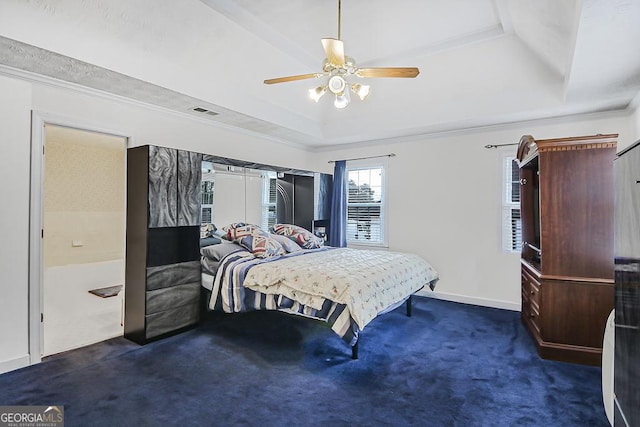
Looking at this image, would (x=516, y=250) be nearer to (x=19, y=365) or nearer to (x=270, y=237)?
(x=270, y=237)

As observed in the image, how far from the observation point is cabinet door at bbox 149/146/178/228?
10.7 feet

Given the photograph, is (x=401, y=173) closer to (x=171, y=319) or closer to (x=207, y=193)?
(x=207, y=193)

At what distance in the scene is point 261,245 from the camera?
3.90 meters

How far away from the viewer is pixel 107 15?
8.98 ft

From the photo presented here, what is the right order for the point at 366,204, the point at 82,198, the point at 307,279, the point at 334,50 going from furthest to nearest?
the point at 82,198, the point at 366,204, the point at 307,279, the point at 334,50

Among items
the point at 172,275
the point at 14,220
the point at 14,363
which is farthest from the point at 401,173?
the point at 14,363

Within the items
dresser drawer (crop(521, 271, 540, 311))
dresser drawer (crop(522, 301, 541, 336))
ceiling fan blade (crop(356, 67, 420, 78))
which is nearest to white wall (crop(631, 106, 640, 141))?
dresser drawer (crop(521, 271, 540, 311))

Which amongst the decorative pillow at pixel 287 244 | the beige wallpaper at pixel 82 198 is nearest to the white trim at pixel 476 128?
the decorative pillow at pixel 287 244

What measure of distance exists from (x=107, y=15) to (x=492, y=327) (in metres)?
4.91

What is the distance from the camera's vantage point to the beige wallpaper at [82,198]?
5.68m

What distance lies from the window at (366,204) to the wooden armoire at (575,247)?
277 cm

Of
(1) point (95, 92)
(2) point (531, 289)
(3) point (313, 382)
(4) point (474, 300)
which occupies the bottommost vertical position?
(3) point (313, 382)

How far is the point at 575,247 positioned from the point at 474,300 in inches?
80.7

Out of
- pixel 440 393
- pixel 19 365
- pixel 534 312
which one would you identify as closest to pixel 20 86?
pixel 19 365
